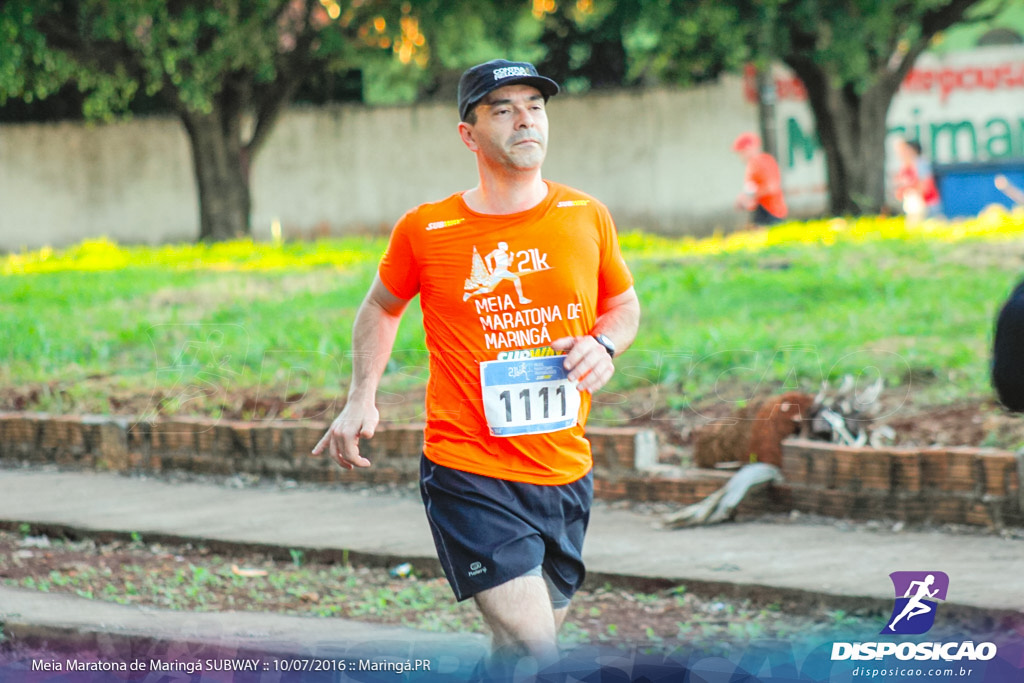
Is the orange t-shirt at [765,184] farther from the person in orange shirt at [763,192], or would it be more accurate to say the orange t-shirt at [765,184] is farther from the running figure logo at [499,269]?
the running figure logo at [499,269]

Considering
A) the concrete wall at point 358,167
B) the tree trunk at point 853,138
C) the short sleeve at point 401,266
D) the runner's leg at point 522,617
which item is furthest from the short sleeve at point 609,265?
the concrete wall at point 358,167

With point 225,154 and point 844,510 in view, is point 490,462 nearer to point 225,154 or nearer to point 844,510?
point 844,510

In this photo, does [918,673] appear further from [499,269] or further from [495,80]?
[495,80]

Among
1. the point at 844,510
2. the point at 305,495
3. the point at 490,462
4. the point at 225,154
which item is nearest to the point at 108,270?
the point at 225,154

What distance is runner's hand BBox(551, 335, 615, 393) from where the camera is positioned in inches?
146

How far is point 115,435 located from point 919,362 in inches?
185

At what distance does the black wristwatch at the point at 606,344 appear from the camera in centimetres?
380

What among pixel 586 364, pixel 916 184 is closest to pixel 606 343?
pixel 586 364

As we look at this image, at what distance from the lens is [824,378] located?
291 inches

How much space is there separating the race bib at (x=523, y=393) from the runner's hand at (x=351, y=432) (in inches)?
14.9

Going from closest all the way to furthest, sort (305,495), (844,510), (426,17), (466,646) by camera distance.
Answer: (466,646), (844,510), (305,495), (426,17)

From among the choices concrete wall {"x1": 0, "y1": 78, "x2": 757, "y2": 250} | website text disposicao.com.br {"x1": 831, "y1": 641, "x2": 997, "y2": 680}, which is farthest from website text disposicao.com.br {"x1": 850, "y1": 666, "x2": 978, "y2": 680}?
concrete wall {"x1": 0, "y1": 78, "x2": 757, "y2": 250}

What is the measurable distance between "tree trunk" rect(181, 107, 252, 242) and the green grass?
581 centimetres

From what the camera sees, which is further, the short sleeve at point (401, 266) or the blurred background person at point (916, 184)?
the blurred background person at point (916, 184)
